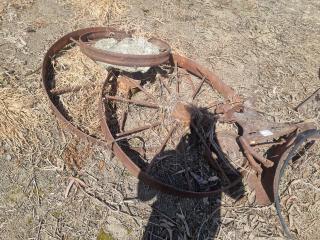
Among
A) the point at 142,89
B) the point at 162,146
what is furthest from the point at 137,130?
the point at 142,89

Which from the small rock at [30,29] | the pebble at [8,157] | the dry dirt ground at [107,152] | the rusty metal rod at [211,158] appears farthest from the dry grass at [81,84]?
the rusty metal rod at [211,158]

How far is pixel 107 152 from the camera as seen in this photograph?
4.04 m

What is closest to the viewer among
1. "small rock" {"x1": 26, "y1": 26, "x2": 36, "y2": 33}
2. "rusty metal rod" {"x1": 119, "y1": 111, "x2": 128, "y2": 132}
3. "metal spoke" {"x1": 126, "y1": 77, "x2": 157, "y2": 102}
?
"rusty metal rod" {"x1": 119, "y1": 111, "x2": 128, "y2": 132}

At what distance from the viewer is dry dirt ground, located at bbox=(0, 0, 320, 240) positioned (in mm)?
3559

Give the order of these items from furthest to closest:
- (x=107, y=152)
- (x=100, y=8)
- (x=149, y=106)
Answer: (x=100, y=8), (x=149, y=106), (x=107, y=152)

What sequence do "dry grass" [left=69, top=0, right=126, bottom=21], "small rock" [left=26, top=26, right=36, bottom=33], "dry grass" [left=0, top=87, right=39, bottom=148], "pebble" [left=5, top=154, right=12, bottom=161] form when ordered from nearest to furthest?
"pebble" [left=5, top=154, right=12, bottom=161], "dry grass" [left=0, top=87, right=39, bottom=148], "small rock" [left=26, top=26, right=36, bottom=33], "dry grass" [left=69, top=0, right=126, bottom=21]

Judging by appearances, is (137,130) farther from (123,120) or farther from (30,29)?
(30,29)

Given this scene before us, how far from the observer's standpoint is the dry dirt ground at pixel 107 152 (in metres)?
3.56

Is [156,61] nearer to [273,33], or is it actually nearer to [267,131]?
[267,131]

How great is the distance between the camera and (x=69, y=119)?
4.27 metres

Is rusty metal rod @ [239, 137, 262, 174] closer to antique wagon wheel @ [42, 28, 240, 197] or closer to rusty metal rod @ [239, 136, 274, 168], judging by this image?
rusty metal rod @ [239, 136, 274, 168]

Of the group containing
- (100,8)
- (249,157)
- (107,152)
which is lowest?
(107,152)

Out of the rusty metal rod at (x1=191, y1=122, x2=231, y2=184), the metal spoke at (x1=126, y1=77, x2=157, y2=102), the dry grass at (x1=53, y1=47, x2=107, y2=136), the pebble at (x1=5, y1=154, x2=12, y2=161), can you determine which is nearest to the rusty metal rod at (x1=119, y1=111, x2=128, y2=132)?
the dry grass at (x1=53, y1=47, x2=107, y2=136)

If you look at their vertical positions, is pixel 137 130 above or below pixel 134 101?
below
